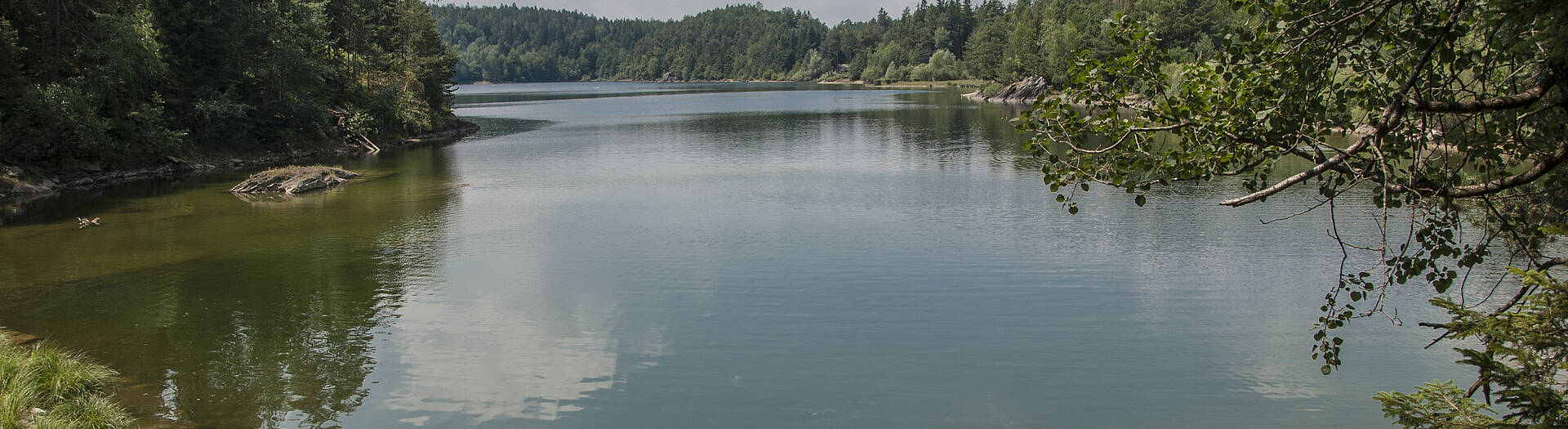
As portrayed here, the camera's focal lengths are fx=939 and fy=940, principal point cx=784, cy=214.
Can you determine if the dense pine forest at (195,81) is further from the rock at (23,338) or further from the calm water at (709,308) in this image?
the rock at (23,338)

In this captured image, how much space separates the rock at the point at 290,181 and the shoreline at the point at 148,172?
5921 millimetres

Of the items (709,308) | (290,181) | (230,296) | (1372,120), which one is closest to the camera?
A: (1372,120)

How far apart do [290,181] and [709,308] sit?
25698mm

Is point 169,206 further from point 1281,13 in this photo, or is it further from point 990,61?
point 990,61

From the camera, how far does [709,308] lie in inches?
722

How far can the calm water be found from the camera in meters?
13.5

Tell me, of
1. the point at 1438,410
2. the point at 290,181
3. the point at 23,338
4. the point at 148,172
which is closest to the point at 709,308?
the point at 23,338

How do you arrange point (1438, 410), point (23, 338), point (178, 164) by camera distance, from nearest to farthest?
point (1438, 410) < point (23, 338) < point (178, 164)

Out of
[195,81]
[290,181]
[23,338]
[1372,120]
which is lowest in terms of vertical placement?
[23,338]

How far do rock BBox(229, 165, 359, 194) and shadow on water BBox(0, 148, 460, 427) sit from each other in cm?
262

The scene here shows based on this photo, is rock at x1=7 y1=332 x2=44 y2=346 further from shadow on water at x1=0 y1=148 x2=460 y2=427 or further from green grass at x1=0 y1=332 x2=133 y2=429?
green grass at x1=0 y1=332 x2=133 y2=429

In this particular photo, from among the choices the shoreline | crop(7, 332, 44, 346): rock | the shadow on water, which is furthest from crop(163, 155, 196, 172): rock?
crop(7, 332, 44, 346): rock

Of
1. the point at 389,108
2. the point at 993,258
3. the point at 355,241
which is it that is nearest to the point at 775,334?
the point at 993,258

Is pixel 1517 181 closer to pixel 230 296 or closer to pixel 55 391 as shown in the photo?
pixel 55 391
